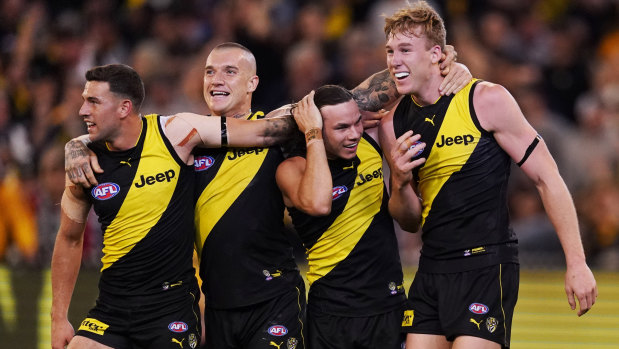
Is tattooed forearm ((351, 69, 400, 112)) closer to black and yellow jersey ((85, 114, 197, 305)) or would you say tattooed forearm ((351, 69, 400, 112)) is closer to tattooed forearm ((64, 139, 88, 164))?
black and yellow jersey ((85, 114, 197, 305))

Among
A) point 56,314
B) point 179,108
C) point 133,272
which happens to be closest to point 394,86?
point 133,272

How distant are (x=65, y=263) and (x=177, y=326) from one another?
2.84 feet

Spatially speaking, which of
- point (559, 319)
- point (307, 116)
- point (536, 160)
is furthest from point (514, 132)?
point (559, 319)

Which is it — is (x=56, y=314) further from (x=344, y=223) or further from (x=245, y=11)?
(x=245, y=11)

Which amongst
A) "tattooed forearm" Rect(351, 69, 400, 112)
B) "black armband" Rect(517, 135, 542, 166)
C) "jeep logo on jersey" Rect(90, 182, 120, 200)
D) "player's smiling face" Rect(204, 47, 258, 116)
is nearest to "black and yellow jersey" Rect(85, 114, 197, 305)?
"jeep logo on jersey" Rect(90, 182, 120, 200)

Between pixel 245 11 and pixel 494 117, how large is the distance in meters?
6.91

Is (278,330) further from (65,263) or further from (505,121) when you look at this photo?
(505,121)

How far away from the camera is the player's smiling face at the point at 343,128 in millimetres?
5938

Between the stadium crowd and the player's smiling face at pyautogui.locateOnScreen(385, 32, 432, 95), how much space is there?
4.31m

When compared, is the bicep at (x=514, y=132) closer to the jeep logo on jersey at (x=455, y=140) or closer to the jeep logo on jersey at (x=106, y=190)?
the jeep logo on jersey at (x=455, y=140)

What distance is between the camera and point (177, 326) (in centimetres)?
598

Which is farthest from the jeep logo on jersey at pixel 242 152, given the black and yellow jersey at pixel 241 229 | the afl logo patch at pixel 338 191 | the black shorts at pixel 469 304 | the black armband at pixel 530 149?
the black armband at pixel 530 149

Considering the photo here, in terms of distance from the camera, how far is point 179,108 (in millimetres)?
11281

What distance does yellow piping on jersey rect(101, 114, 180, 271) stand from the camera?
5969 millimetres
